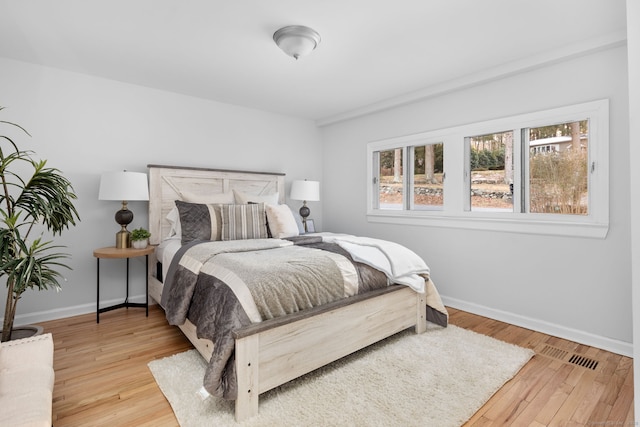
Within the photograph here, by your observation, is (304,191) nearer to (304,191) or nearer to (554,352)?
(304,191)

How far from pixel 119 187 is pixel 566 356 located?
3.97 m

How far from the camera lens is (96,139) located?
10.7 ft

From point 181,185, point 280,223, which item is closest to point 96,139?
point 181,185

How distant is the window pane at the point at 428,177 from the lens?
3.69 meters

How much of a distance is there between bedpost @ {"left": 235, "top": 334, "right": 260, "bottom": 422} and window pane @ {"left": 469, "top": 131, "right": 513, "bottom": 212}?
8.78 feet

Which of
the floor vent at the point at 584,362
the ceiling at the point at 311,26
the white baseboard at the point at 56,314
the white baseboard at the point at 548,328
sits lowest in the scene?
the floor vent at the point at 584,362

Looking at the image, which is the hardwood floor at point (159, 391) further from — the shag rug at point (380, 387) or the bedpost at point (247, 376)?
the bedpost at point (247, 376)

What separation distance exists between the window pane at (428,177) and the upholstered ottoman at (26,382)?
3.50 meters

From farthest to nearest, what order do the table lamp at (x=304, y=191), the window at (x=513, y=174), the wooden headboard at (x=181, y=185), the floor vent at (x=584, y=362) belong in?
the table lamp at (x=304, y=191) < the wooden headboard at (x=181, y=185) < the window at (x=513, y=174) < the floor vent at (x=584, y=362)

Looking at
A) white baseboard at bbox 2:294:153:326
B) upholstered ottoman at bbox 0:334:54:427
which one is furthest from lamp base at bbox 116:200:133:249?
upholstered ottoman at bbox 0:334:54:427

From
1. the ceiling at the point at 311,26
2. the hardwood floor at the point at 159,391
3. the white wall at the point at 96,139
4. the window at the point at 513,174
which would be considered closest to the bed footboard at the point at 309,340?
the hardwood floor at the point at 159,391

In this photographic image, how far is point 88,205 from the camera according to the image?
10.7 ft

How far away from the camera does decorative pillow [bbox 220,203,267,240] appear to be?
3.15 meters

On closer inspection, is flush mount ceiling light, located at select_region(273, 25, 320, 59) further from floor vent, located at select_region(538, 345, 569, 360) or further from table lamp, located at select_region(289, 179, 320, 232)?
floor vent, located at select_region(538, 345, 569, 360)
